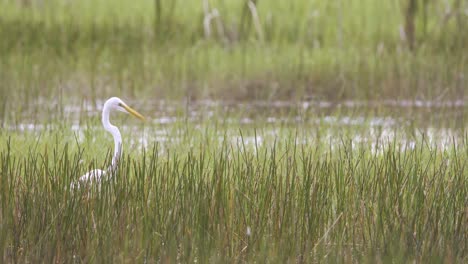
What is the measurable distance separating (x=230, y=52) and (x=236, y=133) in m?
4.16

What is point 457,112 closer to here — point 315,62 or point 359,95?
point 359,95

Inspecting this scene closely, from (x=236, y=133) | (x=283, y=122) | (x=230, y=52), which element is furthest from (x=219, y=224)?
(x=230, y=52)

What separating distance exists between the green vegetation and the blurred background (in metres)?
0.03

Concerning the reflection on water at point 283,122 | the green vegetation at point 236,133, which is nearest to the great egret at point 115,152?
the green vegetation at point 236,133

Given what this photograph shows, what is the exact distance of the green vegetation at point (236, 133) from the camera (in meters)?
4.96

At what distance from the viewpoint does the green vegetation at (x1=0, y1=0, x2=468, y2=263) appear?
16.3 feet

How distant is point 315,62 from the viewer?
40.5 ft

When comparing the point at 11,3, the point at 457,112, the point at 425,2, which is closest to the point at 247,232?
the point at 457,112

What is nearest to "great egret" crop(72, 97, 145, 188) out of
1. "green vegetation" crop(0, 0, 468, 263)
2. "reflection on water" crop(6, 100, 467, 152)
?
"green vegetation" crop(0, 0, 468, 263)

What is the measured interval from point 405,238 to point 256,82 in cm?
721

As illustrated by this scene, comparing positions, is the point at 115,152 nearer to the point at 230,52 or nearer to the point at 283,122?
the point at 283,122

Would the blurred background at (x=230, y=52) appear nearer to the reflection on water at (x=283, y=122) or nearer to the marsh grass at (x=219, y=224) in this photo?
the reflection on water at (x=283, y=122)

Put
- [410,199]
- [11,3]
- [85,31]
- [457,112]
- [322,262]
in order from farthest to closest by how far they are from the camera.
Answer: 1. [11,3]
2. [85,31]
3. [457,112]
4. [410,199]
5. [322,262]

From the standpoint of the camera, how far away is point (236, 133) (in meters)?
8.72
